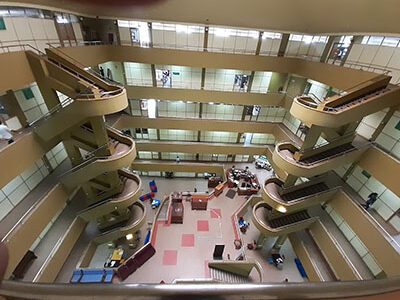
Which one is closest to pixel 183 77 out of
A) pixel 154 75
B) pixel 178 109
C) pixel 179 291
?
pixel 154 75

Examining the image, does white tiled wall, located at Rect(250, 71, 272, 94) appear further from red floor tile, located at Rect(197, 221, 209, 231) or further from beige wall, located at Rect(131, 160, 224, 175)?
red floor tile, located at Rect(197, 221, 209, 231)

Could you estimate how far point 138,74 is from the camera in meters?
17.2

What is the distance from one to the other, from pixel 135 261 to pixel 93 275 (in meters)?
2.55

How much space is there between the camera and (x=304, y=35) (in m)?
16.3

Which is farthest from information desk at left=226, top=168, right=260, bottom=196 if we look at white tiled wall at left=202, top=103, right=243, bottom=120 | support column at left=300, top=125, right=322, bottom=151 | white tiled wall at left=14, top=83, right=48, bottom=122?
white tiled wall at left=14, top=83, right=48, bottom=122

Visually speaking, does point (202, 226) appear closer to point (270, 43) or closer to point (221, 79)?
point (221, 79)

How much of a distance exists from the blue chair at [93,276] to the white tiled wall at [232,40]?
18.4 meters

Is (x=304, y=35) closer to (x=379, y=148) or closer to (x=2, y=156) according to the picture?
(x=379, y=148)

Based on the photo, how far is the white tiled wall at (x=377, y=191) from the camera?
10239 mm

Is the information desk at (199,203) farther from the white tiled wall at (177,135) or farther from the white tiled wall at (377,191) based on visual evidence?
the white tiled wall at (377,191)

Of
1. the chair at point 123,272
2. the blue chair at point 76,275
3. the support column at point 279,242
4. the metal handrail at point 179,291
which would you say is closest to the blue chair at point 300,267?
the support column at point 279,242

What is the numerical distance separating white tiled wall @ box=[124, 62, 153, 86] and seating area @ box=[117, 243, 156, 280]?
46.5 feet

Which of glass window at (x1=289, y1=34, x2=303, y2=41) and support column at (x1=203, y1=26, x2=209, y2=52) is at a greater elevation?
glass window at (x1=289, y1=34, x2=303, y2=41)

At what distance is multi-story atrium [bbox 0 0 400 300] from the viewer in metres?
8.99
